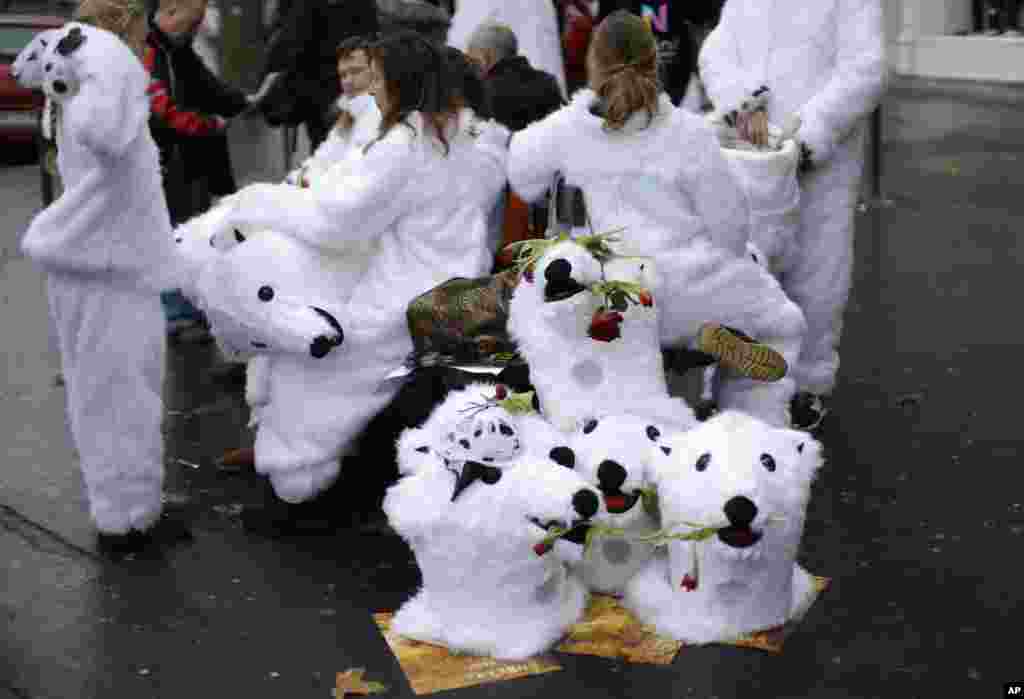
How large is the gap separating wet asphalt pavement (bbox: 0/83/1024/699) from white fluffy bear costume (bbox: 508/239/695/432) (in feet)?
2.48

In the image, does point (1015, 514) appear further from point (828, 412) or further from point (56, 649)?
point (56, 649)

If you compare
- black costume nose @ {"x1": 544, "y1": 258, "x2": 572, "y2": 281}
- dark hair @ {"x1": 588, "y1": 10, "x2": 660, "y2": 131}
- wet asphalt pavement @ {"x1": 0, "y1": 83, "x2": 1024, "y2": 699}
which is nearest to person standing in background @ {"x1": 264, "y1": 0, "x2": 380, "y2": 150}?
wet asphalt pavement @ {"x1": 0, "y1": 83, "x2": 1024, "y2": 699}

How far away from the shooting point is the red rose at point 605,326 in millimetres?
5613

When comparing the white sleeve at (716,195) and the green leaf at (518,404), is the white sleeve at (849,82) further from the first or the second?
Answer: the green leaf at (518,404)

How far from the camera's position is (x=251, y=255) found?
6.29 metres

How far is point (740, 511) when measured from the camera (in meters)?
5.02

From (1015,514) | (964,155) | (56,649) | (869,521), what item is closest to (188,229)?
(56,649)

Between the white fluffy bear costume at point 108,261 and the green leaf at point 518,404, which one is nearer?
the green leaf at point 518,404

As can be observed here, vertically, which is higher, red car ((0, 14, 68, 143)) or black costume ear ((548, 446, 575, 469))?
black costume ear ((548, 446, 575, 469))

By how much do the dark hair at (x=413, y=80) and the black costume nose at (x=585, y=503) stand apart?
1.77 metres

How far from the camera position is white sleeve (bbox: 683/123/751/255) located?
20.0ft

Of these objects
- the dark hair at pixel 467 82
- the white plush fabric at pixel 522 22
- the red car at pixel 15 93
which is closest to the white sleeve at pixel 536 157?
the dark hair at pixel 467 82

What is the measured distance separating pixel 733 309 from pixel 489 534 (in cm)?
159

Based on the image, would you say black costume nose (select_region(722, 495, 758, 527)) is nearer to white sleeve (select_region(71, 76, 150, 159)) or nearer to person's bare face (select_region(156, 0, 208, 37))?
white sleeve (select_region(71, 76, 150, 159))
